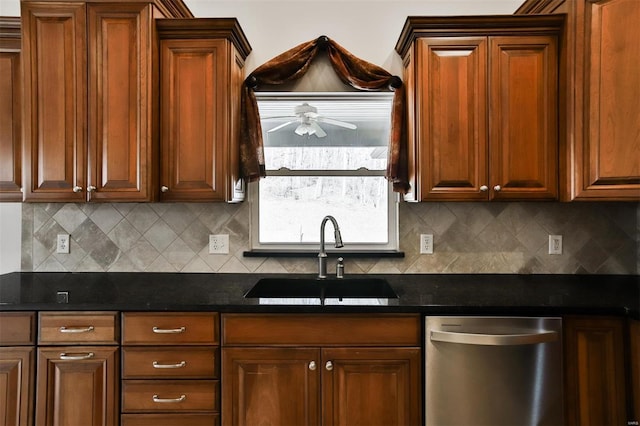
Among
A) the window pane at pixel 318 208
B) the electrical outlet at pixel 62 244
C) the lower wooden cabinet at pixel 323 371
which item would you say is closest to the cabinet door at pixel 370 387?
the lower wooden cabinet at pixel 323 371

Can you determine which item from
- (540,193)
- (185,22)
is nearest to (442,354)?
(540,193)

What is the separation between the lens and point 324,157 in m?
2.42

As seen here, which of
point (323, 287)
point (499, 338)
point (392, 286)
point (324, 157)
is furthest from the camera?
point (324, 157)

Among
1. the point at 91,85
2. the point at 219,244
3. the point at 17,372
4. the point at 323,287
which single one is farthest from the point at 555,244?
the point at 17,372

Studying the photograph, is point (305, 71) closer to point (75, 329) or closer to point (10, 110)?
point (10, 110)

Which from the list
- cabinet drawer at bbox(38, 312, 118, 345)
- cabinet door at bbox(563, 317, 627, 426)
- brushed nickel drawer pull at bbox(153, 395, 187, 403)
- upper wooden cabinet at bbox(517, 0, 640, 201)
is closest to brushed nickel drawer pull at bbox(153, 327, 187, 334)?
cabinet drawer at bbox(38, 312, 118, 345)

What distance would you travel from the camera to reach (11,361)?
1.65 m

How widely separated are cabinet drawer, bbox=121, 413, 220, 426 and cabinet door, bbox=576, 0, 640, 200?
2.04 metres

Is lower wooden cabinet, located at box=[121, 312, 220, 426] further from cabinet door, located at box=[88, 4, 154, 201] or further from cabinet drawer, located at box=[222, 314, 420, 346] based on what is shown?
cabinet door, located at box=[88, 4, 154, 201]

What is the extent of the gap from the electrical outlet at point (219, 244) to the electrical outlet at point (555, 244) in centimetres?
198

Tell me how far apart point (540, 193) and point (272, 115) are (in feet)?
5.22

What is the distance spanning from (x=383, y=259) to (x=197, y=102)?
4.58ft

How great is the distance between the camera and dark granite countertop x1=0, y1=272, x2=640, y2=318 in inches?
64.2

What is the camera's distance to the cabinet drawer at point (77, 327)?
5.41ft
